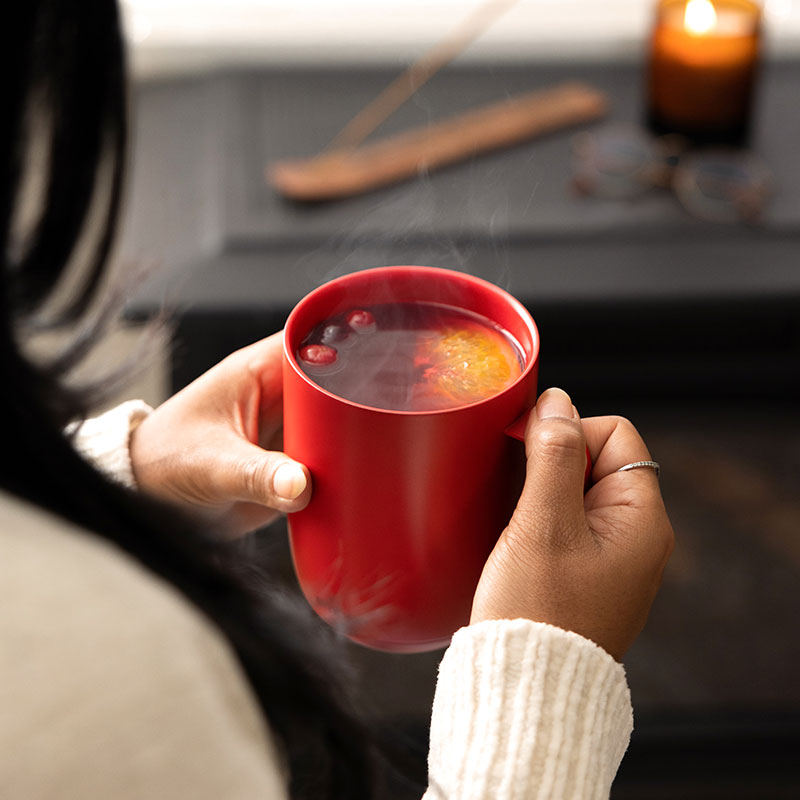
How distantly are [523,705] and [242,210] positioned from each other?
0.91m

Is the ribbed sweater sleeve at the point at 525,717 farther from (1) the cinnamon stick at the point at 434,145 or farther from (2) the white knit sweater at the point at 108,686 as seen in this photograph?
(1) the cinnamon stick at the point at 434,145

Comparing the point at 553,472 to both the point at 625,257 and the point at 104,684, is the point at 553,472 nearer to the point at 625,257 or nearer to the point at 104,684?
the point at 104,684

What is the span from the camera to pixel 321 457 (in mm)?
563

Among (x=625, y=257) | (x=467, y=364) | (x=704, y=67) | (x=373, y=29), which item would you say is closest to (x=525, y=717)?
(x=467, y=364)

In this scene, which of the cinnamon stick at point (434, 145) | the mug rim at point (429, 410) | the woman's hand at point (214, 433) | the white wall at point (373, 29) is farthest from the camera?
the white wall at point (373, 29)

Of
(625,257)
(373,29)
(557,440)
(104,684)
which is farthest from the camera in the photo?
(373,29)

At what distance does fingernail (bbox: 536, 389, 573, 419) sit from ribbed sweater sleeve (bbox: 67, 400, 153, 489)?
0.31 m

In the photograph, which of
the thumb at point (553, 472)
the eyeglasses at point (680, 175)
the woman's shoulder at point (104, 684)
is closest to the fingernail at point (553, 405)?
the thumb at point (553, 472)

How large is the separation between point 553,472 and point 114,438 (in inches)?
13.4

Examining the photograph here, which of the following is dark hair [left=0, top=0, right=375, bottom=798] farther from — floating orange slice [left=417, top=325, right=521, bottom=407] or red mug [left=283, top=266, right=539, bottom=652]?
floating orange slice [left=417, top=325, right=521, bottom=407]

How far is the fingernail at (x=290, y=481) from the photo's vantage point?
0.57 meters

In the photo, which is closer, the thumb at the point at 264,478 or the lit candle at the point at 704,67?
the thumb at the point at 264,478

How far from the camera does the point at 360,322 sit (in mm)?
606

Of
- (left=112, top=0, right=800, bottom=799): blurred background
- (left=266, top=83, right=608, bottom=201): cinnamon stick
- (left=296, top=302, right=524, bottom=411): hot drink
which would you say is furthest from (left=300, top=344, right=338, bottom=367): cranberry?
(left=266, top=83, right=608, bottom=201): cinnamon stick
